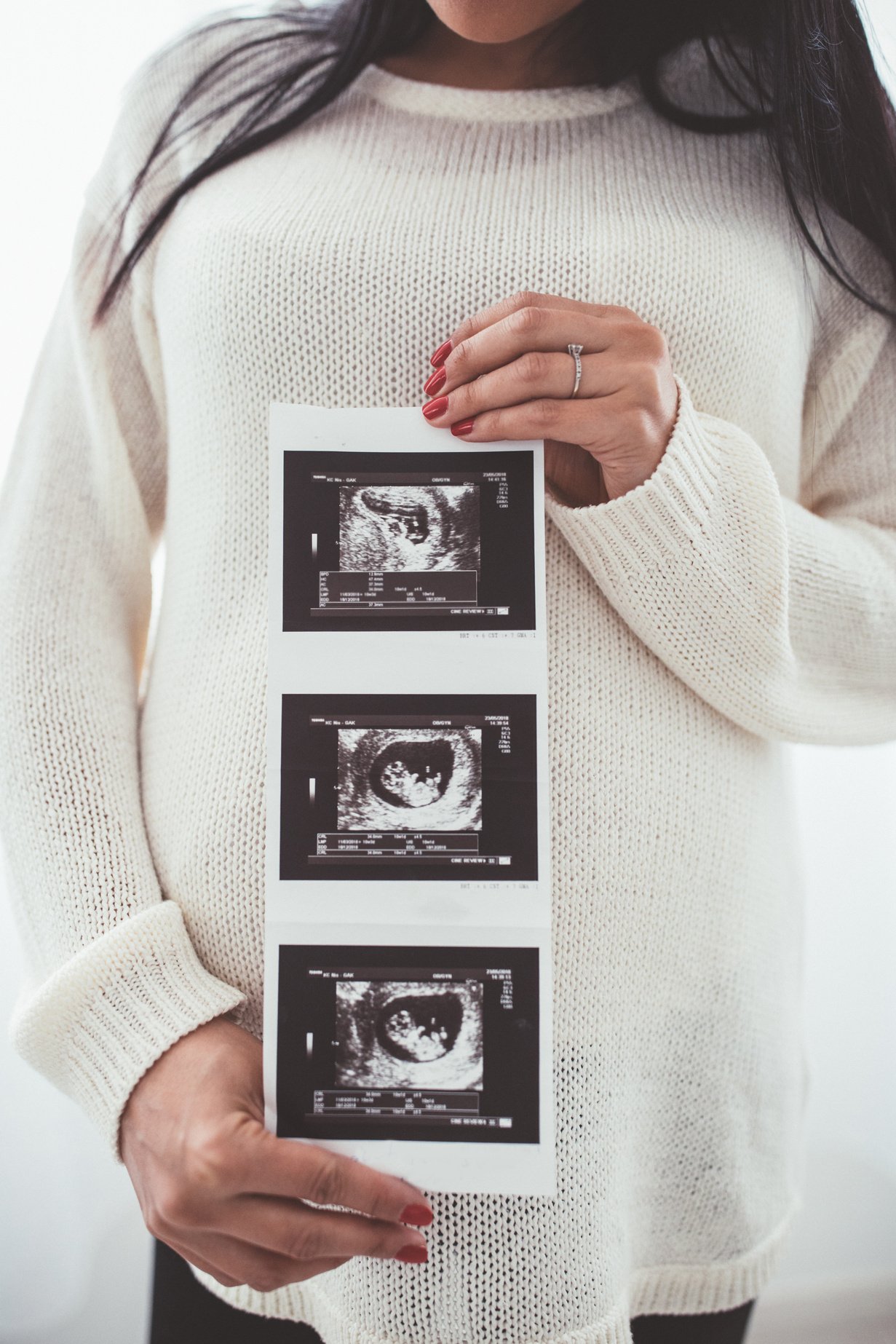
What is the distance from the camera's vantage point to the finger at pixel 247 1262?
1.69ft

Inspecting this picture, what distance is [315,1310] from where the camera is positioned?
63cm

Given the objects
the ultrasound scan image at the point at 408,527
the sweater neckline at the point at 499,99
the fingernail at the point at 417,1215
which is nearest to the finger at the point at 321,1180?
the fingernail at the point at 417,1215

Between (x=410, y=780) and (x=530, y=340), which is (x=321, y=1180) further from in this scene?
(x=530, y=340)

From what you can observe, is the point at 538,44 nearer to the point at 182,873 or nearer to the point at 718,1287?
the point at 182,873

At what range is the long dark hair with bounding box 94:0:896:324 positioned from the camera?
682mm

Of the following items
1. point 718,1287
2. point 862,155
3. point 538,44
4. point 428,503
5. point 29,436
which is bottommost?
point 718,1287

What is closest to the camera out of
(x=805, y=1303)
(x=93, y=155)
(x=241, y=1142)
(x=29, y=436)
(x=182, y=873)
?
(x=241, y=1142)

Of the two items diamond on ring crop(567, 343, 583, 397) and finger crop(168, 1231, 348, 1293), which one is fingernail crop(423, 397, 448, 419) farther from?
finger crop(168, 1231, 348, 1293)

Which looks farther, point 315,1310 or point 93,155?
point 93,155

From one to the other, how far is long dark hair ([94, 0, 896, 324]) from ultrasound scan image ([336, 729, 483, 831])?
44cm

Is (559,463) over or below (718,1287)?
over

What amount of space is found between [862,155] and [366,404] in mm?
460

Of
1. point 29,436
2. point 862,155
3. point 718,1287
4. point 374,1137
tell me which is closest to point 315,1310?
point 374,1137

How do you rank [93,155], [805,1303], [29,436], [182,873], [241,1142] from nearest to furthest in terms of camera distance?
[241,1142]
[182,873]
[29,436]
[93,155]
[805,1303]
